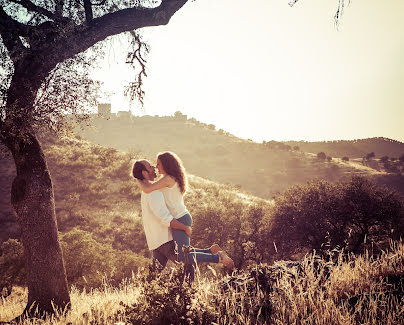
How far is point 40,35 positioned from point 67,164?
27.3 m

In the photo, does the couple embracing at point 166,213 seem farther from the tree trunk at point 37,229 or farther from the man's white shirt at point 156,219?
the tree trunk at point 37,229

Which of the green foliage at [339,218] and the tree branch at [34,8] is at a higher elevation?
the tree branch at [34,8]

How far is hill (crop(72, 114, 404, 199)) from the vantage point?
2455 inches

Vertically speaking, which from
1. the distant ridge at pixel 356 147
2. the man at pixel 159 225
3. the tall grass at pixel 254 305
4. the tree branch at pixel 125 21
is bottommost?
the tall grass at pixel 254 305

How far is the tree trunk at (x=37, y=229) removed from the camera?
4773 millimetres

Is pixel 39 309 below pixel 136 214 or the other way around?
the other way around

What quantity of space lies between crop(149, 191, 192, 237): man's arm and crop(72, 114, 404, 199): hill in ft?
137

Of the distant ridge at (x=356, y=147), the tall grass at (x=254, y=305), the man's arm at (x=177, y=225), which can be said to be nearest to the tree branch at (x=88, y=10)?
the man's arm at (x=177, y=225)

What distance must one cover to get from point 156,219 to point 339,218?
13753mm

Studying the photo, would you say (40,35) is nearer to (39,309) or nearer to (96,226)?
(39,309)

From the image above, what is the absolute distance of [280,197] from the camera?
691 inches

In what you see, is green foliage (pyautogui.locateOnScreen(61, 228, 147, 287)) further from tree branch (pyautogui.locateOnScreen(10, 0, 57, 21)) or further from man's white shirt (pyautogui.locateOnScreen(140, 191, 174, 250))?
tree branch (pyautogui.locateOnScreen(10, 0, 57, 21))

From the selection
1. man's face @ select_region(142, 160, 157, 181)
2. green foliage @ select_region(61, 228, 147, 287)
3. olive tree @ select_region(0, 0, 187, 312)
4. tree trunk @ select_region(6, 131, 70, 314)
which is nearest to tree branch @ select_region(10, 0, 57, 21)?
olive tree @ select_region(0, 0, 187, 312)

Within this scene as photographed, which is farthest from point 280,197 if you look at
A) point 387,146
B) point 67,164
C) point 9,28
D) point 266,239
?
point 387,146
